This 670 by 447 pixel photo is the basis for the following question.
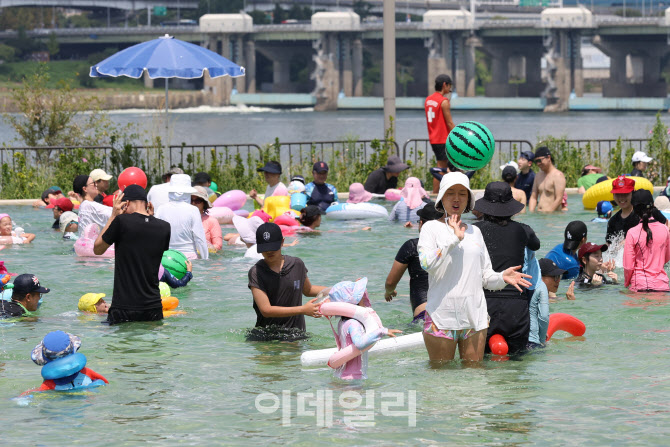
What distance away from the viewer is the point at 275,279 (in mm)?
9398

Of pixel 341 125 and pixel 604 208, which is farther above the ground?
pixel 341 125

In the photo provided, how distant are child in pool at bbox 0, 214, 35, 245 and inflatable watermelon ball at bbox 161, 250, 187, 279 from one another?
15.3 feet

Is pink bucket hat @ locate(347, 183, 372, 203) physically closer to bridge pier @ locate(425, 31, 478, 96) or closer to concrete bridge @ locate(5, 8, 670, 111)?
concrete bridge @ locate(5, 8, 670, 111)

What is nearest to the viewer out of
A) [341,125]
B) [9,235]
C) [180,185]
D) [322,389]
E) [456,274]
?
[456,274]

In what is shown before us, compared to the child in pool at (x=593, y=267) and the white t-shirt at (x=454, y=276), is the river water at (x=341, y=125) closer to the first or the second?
the child in pool at (x=593, y=267)

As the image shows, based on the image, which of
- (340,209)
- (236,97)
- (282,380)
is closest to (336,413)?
(282,380)

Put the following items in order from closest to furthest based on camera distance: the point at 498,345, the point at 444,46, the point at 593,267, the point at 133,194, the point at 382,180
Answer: the point at 498,345 < the point at 133,194 < the point at 593,267 < the point at 382,180 < the point at 444,46

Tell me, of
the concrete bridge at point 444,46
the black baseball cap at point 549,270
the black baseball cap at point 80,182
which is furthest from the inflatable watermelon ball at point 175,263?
the concrete bridge at point 444,46

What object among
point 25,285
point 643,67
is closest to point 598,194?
point 25,285

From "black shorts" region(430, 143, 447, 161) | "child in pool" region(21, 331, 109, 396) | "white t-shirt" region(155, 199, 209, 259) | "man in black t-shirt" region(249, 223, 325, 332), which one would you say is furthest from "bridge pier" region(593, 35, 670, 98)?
"child in pool" region(21, 331, 109, 396)

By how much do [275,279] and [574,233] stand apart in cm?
495

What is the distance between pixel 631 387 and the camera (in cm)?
870

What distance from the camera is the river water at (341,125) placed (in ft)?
286

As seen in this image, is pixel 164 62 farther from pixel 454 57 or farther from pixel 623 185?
pixel 454 57
